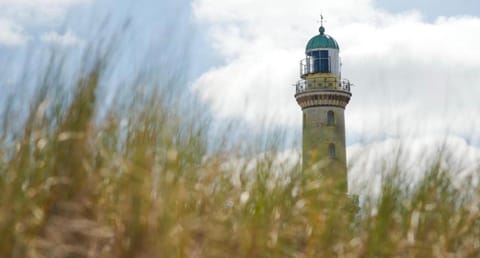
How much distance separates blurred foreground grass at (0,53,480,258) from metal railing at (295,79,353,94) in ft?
91.6

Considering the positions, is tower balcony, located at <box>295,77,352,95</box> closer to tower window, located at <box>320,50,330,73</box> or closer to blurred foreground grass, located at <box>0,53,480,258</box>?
tower window, located at <box>320,50,330,73</box>

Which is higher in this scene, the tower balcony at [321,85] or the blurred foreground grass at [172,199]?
the tower balcony at [321,85]

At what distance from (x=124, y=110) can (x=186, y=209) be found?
0.50m

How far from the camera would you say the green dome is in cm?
3180

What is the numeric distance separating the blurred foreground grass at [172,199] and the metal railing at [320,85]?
1100 inches

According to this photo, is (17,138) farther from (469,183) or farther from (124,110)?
(469,183)

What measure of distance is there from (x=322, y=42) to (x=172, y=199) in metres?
29.7

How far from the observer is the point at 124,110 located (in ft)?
11.0

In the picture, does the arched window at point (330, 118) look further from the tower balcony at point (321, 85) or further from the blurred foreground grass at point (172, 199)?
the blurred foreground grass at point (172, 199)

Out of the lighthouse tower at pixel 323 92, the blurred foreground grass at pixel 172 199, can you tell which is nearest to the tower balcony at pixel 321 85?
the lighthouse tower at pixel 323 92

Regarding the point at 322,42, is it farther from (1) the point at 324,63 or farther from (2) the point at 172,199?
(2) the point at 172,199

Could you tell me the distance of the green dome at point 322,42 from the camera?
31.8 m

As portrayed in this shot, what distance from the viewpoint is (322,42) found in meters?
31.9

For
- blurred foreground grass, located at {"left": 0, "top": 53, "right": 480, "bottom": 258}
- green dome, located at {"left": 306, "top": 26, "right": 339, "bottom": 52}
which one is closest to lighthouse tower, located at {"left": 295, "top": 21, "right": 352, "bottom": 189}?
green dome, located at {"left": 306, "top": 26, "right": 339, "bottom": 52}
